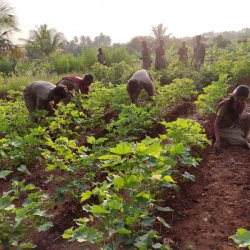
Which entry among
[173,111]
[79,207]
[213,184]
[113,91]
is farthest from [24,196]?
[173,111]

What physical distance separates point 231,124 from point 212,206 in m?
1.89

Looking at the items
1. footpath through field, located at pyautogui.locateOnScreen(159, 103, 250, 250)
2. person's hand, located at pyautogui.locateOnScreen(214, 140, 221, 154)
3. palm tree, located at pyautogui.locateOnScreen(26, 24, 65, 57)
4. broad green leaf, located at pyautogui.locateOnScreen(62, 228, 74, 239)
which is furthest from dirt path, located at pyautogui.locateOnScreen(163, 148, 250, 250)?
palm tree, located at pyautogui.locateOnScreen(26, 24, 65, 57)

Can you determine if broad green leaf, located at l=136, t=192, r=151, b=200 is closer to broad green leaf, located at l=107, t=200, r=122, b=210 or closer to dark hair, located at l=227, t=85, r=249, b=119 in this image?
broad green leaf, located at l=107, t=200, r=122, b=210

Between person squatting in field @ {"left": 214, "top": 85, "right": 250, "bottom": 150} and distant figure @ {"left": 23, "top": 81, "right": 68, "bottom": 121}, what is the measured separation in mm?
2376

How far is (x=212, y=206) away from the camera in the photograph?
Answer: 370 centimetres

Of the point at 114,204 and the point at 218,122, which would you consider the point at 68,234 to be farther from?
the point at 218,122

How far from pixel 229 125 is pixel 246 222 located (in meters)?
2.15

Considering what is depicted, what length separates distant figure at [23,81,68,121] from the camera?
5.89 meters

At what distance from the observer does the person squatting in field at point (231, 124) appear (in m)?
5.04

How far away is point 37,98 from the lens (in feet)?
20.5

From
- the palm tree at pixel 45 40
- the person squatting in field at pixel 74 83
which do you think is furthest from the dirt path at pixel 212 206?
the palm tree at pixel 45 40

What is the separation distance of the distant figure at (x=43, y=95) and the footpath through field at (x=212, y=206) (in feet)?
8.10

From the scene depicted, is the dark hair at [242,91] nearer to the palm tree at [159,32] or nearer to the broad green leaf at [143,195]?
the broad green leaf at [143,195]

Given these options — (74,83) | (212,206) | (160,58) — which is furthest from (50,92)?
(160,58)
